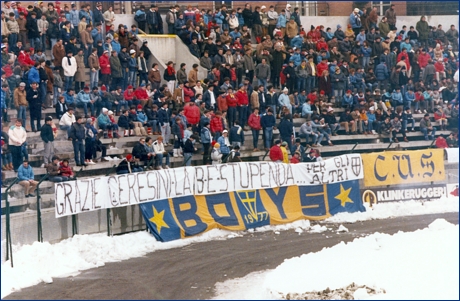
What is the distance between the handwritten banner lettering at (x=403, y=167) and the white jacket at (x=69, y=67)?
9.10 metres

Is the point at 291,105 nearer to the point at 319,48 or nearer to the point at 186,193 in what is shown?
the point at 319,48

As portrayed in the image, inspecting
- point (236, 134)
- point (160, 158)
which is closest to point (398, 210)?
point (236, 134)

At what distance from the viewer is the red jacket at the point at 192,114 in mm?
24078

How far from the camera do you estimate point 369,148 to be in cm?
2698

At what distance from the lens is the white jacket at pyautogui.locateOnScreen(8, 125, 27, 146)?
62.5 ft

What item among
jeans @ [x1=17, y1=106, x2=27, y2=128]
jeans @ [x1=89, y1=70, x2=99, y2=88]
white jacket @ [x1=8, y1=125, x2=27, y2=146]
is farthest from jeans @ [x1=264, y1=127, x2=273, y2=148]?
white jacket @ [x1=8, y1=125, x2=27, y2=146]

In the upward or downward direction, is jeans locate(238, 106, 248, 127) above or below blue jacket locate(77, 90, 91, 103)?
below

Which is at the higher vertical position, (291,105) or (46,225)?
(291,105)

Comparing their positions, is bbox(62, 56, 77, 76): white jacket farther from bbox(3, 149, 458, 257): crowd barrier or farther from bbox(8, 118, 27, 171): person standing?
bbox(3, 149, 458, 257): crowd barrier

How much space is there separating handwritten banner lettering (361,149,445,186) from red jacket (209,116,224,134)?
14.6 feet

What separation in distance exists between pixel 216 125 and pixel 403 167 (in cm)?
607

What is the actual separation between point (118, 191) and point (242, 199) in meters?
3.98

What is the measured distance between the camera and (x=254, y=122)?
25.2 meters

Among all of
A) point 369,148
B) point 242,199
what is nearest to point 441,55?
point 369,148
